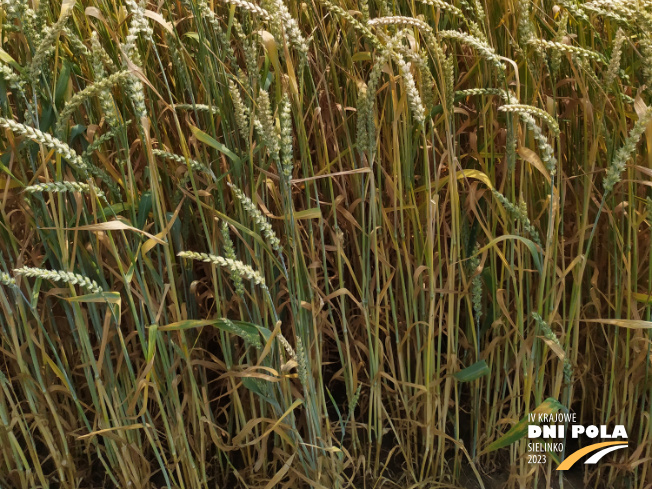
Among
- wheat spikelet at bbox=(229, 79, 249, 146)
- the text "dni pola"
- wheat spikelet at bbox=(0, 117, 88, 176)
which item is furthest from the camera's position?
the text "dni pola"

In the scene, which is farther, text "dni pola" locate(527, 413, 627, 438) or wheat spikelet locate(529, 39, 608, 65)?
text "dni pola" locate(527, 413, 627, 438)

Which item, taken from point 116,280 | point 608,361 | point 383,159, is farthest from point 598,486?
point 116,280

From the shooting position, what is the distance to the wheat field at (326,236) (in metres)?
0.85

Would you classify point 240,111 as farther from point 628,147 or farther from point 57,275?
point 628,147

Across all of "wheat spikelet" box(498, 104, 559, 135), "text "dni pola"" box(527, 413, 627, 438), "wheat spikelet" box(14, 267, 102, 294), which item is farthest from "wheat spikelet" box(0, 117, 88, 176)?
"text "dni pola"" box(527, 413, 627, 438)

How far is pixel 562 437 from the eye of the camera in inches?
41.3

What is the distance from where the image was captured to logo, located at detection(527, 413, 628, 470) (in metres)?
1.01

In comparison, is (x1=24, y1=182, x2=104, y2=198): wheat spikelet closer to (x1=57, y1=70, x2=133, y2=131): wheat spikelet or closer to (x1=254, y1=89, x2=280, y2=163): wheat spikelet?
(x1=57, y1=70, x2=133, y2=131): wheat spikelet

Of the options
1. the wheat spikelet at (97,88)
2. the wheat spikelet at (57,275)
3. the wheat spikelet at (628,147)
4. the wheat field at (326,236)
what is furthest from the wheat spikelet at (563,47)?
the wheat spikelet at (57,275)

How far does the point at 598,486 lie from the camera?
1.17 metres

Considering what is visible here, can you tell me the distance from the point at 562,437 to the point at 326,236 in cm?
55

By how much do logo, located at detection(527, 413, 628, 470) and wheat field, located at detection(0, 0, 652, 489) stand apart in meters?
0.02

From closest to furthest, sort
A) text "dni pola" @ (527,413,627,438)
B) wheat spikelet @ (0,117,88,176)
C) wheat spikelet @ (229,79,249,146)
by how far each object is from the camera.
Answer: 1. wheat spikelet @ (0,117,88,176)
2. wheat spikelet @ (229,79,249,146)
3. text "dni pola" @ (527,413,627,438)

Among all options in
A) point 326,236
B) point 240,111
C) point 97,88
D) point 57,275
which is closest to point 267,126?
point 240,111
